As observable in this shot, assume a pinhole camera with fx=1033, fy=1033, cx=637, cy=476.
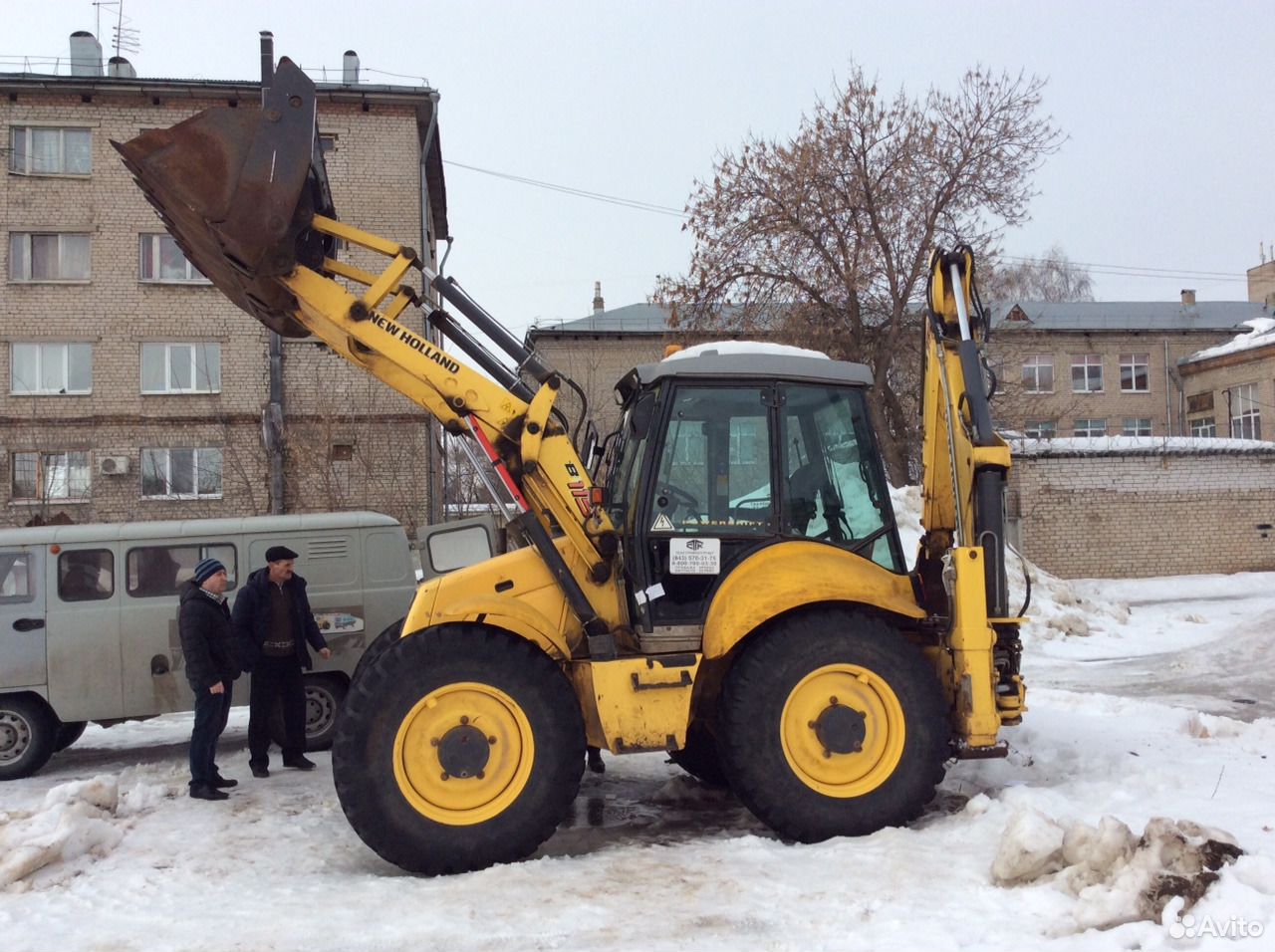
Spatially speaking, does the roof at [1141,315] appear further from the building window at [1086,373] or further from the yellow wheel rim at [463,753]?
the yellow wheel rim at [463,753]

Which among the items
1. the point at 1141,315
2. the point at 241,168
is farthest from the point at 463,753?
the point at 1141,315

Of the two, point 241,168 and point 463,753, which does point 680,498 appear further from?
point 241,168

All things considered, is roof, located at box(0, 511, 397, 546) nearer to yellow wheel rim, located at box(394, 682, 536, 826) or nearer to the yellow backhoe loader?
the yellow backhoe loader

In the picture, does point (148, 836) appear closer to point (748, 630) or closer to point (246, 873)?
point (246, 873)

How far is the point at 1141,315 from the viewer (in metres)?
46.8

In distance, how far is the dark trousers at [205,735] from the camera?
273 inches

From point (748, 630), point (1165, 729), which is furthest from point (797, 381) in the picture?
point (1165, 729)

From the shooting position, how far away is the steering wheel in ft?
18.7

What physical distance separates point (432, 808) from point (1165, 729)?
5158 mm

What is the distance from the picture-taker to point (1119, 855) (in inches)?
167

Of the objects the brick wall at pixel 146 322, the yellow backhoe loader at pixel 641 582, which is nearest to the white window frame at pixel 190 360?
the brick wall at pixel 146 322

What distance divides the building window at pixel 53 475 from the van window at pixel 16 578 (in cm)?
1708

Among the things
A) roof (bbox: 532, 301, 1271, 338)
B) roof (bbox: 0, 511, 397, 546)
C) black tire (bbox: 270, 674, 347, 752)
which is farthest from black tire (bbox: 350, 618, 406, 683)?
roof (bbox: 532, 301, 1271, 338)

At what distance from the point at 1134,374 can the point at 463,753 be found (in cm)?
4496
